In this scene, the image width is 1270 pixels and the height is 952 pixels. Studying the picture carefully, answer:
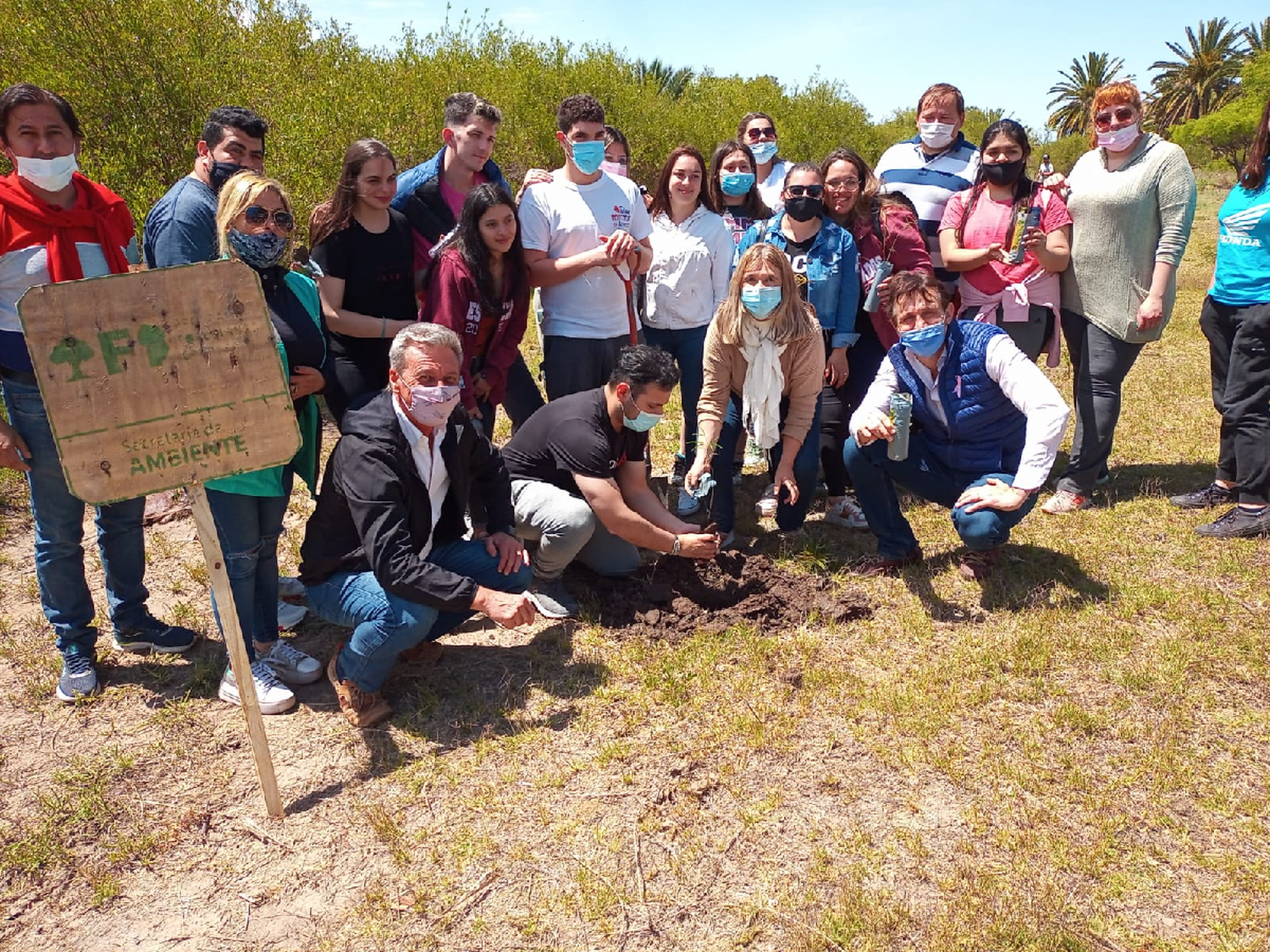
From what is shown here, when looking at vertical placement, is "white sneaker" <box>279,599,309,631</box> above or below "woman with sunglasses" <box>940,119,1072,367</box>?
below

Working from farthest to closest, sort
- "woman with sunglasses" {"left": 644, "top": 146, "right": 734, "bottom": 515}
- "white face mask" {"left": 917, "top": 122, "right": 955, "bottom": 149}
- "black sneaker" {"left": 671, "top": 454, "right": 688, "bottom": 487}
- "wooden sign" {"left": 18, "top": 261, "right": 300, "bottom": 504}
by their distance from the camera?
"black sneaker" {"left": 671, "top": 454, "right": 688, "bottom": 487}, "white face mask" {"left": 917, "top": 122, "right": 955, "bottom": 149}, "woman with sunglasses" {"left": 644, "top": 146, "right": 734, "bottom": 515}, "wooden sign" {"left": 18, "top": 261, "right": 300, "bottom": 504}

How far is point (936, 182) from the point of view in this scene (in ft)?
18.4

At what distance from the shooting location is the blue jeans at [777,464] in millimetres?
5094

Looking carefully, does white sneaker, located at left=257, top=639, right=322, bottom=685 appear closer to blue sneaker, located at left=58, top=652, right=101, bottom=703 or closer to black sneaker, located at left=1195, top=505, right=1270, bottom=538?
blue sneaker, located at left=58, top=652, right=101, bottom=703

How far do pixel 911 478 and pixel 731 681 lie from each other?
1.59 metres

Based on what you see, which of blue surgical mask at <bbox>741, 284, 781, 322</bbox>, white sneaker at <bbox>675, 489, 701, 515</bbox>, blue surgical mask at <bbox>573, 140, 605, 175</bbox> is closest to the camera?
blue surgical mask at <bbox>741, 284, 781, 322</bbox>

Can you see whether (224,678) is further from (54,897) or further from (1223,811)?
(1223,811)

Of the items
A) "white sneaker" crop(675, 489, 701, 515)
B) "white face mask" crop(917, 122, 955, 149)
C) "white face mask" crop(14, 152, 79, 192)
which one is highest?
"white face mask" crop(917, 122, 955, 149)

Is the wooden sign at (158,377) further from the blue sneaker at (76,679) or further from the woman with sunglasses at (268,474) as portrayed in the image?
the blue sneaker at (76,679)

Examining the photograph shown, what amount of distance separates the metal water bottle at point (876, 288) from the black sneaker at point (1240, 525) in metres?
2.28

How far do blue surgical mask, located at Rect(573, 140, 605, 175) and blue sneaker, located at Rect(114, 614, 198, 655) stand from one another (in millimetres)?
3234

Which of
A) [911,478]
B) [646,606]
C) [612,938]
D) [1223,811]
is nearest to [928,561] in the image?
[911,478]

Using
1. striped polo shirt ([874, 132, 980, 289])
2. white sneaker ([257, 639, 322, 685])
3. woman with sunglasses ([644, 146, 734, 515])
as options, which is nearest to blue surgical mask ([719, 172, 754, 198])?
woman with sunglasses ([644, 146, 734, 515])

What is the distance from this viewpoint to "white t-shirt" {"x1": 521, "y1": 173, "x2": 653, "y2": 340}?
196 inches
